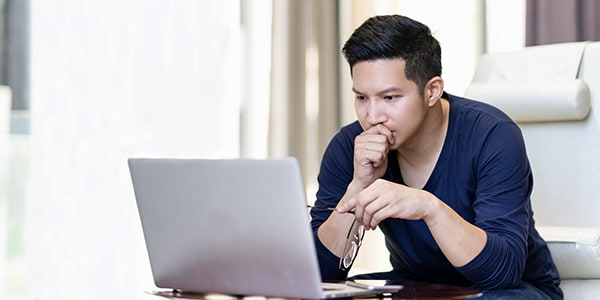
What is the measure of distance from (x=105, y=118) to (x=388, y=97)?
132 cm

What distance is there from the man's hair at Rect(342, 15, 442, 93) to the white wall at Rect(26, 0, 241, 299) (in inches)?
48.0

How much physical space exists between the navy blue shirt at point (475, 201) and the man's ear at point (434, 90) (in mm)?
73

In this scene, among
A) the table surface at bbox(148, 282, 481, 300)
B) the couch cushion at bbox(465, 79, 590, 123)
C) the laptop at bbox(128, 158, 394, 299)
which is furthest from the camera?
the couch cushion at bbox(465, 79, 590, 123)

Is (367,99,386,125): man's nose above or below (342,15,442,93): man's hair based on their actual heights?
below

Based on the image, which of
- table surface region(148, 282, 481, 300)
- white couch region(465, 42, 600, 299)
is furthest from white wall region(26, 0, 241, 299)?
table surface region(148, 282, 481, 300)

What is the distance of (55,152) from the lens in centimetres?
274

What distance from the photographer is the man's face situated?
1812 millimetres

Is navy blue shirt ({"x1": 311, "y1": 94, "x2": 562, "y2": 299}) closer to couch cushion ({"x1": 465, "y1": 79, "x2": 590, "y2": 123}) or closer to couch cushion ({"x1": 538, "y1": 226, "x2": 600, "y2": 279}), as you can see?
couch cushion ({"x1": 538, "y1": 226, "x2": 600, "y2": 279})

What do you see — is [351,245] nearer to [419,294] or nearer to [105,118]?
[419,294]

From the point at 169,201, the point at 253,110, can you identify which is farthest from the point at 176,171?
the point at 253,110

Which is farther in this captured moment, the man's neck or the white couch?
the white couch

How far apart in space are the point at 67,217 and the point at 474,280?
1517 millimetres

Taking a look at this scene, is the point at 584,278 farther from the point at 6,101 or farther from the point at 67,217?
the point at 6,101

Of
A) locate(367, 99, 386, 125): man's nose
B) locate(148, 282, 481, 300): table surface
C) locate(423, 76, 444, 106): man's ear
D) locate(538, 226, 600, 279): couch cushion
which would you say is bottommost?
locate(538, 226, 600, 279): couch cushion
